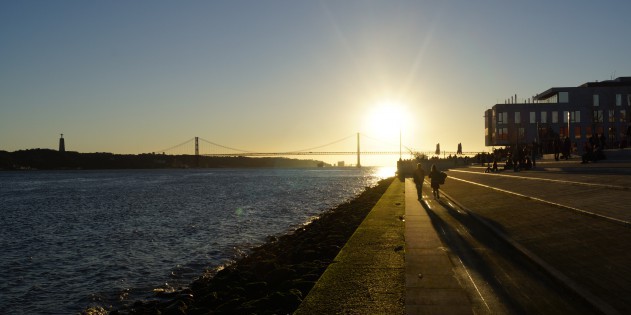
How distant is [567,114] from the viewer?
8175cm

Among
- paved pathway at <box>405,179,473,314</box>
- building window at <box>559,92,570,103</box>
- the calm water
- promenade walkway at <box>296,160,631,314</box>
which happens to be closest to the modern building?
building window at <box>559,92,570,103</box>

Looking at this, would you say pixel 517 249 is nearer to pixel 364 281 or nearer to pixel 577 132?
pixel 364 281

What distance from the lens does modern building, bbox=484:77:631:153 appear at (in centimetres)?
7956

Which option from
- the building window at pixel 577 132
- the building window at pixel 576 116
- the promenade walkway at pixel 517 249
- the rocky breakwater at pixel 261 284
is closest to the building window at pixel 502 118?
the building window at pixel 576 116

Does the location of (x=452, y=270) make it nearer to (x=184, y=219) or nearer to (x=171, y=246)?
(x=171, y=246)

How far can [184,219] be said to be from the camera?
38.1m

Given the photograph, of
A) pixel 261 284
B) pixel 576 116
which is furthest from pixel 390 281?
pixel 576 116

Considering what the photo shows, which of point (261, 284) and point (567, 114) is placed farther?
point (567, 114)

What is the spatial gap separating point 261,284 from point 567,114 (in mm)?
77394

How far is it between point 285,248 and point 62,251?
10160 millimetres

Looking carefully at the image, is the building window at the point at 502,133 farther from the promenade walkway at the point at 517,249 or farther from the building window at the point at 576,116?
the promenade walkway at the point at 517,249

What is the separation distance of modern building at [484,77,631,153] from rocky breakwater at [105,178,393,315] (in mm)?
59718

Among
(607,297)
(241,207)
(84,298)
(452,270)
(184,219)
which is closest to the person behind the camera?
(607,297)

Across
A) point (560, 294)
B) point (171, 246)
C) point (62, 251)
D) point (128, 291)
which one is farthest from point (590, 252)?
point (62, 251)
